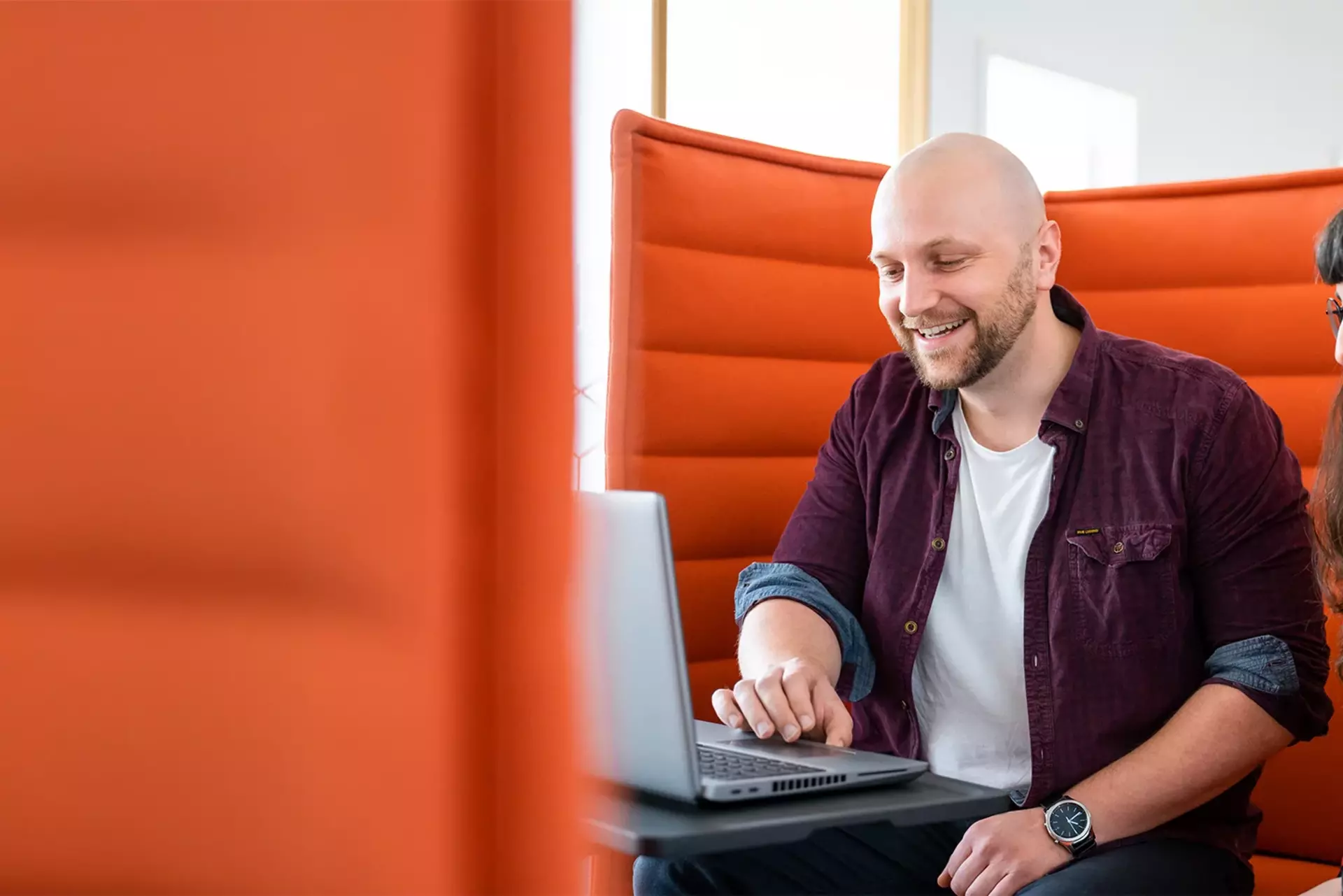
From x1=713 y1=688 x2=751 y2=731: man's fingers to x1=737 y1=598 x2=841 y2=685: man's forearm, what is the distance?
0.38 ft

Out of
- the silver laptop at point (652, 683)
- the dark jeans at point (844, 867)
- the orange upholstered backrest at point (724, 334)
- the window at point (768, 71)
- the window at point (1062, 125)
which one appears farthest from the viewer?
the window at point (1062, 125)

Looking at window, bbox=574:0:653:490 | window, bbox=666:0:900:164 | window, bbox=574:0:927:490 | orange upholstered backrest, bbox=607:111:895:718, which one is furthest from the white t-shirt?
window, bbox=666:0:900:164

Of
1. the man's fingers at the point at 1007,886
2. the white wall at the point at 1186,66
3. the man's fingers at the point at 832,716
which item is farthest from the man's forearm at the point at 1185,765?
the white wall at the point at 1186,66

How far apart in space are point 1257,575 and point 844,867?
1.81ft

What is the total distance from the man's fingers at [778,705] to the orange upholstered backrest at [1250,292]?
28.9 inches

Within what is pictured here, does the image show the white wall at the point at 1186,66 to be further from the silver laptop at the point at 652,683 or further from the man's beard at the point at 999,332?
the silver laptop at the point at 652,683

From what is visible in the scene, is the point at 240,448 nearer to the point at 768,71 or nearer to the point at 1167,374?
the point at 1167,374

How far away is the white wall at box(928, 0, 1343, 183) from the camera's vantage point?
8.62ft

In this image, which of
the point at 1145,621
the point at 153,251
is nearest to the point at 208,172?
the point at 153,251

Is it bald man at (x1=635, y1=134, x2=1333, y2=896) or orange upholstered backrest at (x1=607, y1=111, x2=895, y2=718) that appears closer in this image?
bald man at (x1=635, y1=134, x2=1333, y2=896)

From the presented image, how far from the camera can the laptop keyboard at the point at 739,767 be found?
38.7 inches

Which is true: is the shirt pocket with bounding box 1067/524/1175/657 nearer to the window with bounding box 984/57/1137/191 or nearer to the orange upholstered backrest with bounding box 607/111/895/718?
the orange upholstered backrest with bounding box 607/111/895/718

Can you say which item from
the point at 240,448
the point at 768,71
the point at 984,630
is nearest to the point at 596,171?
the point at 984,630

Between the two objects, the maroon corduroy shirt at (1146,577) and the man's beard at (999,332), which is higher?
the man's beard at (999,332)
